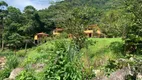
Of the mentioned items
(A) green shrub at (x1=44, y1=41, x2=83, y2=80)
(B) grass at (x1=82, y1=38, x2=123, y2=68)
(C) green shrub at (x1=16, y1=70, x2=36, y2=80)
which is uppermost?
(A) green shrub at (x1=44, y1=41, x2=83, y2=80)

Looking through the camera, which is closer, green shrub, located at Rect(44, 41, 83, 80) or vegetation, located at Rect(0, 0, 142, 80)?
green shrub, located at Rect(44, 41, 83, 80)

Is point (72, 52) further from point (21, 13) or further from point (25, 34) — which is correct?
A: point (21, 13)

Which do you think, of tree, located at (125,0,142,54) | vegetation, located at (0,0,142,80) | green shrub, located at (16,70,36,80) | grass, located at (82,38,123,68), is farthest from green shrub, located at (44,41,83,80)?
tree, located at (125,0,142,54)

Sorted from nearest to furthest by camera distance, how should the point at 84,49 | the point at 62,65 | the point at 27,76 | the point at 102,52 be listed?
1. the point at 62,65
2. the point at 27,76
3. the point at 84,49
4. the point at 102,52

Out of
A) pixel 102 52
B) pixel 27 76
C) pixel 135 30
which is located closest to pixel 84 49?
pixel 102 52

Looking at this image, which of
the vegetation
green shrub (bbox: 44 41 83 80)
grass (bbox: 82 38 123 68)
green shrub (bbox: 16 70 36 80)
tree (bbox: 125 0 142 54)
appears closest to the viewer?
green shrub (bbox: 44 41 83 80)

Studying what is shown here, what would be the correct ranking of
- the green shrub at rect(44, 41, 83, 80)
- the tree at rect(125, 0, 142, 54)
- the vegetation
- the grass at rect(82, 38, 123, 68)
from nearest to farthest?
the green shrub at rect(44, 41, 83, 80) → the vegetation → the tree at rect(125, 0, 142, 54) → the grass at rect(82, 38, 123, 68)

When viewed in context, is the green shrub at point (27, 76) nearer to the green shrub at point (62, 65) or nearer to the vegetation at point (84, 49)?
the vegetation at point (84, 49)

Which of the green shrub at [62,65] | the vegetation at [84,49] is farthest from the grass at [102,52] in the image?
the green shrub at [62,65]

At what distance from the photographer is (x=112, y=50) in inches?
383

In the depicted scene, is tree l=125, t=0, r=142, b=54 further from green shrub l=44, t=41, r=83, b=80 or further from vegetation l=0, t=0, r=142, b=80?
green shrub l=44, t=41, r=83, b=80

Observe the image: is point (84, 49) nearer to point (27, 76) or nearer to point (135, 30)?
point (135, 30)

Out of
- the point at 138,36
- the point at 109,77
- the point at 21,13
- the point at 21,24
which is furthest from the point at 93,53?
the point at 21,13

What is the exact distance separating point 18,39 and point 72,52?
2822 centimetres
